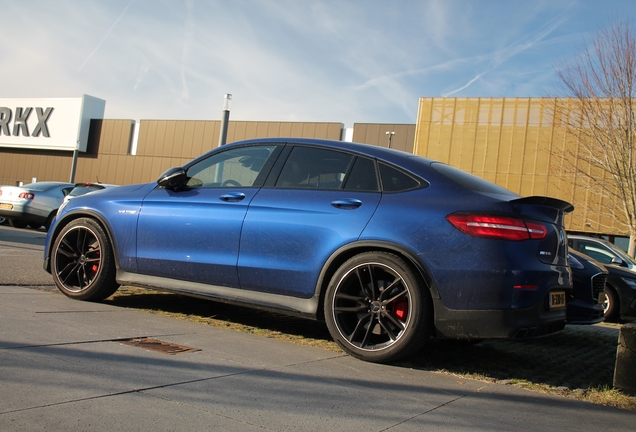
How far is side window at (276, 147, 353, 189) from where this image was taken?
4473mm

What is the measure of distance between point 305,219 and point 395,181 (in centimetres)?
69

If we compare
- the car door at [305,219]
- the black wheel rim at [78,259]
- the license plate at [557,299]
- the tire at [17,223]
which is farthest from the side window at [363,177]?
the tire at [17,223]

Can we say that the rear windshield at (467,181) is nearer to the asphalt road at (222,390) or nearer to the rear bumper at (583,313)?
the asphalt road at (222,390)

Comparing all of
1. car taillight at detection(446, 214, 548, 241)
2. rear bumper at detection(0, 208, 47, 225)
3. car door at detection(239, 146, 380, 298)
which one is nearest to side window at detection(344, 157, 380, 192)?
car door at detection(239, 146, 380, 298)

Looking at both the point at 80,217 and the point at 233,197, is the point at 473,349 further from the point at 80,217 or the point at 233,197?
the point at 80,217

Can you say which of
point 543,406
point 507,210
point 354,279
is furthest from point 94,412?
point 507,210

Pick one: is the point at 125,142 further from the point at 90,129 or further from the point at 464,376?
the point at 464,376

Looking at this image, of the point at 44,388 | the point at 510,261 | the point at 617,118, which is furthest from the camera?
the point at 617,118

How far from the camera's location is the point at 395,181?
165 inches

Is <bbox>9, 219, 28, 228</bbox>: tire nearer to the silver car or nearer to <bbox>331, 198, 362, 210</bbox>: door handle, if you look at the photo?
the silver car

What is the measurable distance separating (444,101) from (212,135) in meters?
16.0

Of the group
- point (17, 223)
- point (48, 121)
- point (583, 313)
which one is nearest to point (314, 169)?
point (583, 313)

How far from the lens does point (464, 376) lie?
3.90m

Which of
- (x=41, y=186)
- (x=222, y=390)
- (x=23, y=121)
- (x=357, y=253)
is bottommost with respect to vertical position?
(x=222, y=390)
